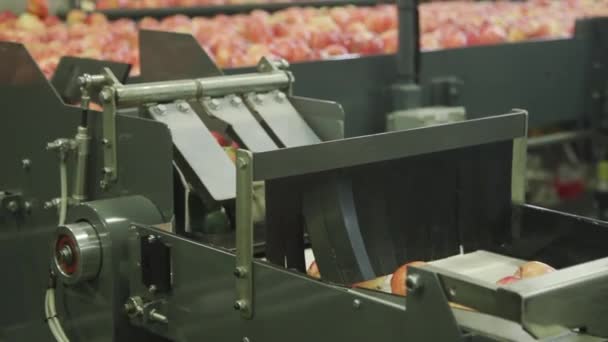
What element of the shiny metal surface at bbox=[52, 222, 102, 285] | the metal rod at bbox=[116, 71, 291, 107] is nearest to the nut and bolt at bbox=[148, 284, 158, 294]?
the shiny metal surface at bbox=[52, 222, 102, 285]

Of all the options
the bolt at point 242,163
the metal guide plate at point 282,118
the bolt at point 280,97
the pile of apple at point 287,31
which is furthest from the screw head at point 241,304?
the pile of apple at point 287,31

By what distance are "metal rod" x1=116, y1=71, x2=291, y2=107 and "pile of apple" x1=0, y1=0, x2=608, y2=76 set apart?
1.04m

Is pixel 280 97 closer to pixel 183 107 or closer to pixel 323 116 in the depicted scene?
pixel 323 116

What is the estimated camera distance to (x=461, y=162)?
1.65 meters

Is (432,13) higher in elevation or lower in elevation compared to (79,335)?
higher

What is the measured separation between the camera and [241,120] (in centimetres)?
184

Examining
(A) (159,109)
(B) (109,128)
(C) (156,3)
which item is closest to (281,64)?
(A) (159,109)

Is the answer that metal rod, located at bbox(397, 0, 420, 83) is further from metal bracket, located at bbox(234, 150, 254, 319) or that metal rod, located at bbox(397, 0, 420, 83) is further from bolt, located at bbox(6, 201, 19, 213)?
metal bracket, located at bbox(234, 150, 254, 319)

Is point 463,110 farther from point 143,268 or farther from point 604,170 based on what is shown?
point 143,268

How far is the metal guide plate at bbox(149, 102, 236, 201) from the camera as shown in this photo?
5.44ft

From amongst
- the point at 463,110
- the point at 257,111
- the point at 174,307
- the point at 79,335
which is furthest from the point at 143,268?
the point at 463,110

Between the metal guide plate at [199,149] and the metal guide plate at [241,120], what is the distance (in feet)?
0.23

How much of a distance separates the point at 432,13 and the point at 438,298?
335 centimetres

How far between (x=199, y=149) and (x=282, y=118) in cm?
24
